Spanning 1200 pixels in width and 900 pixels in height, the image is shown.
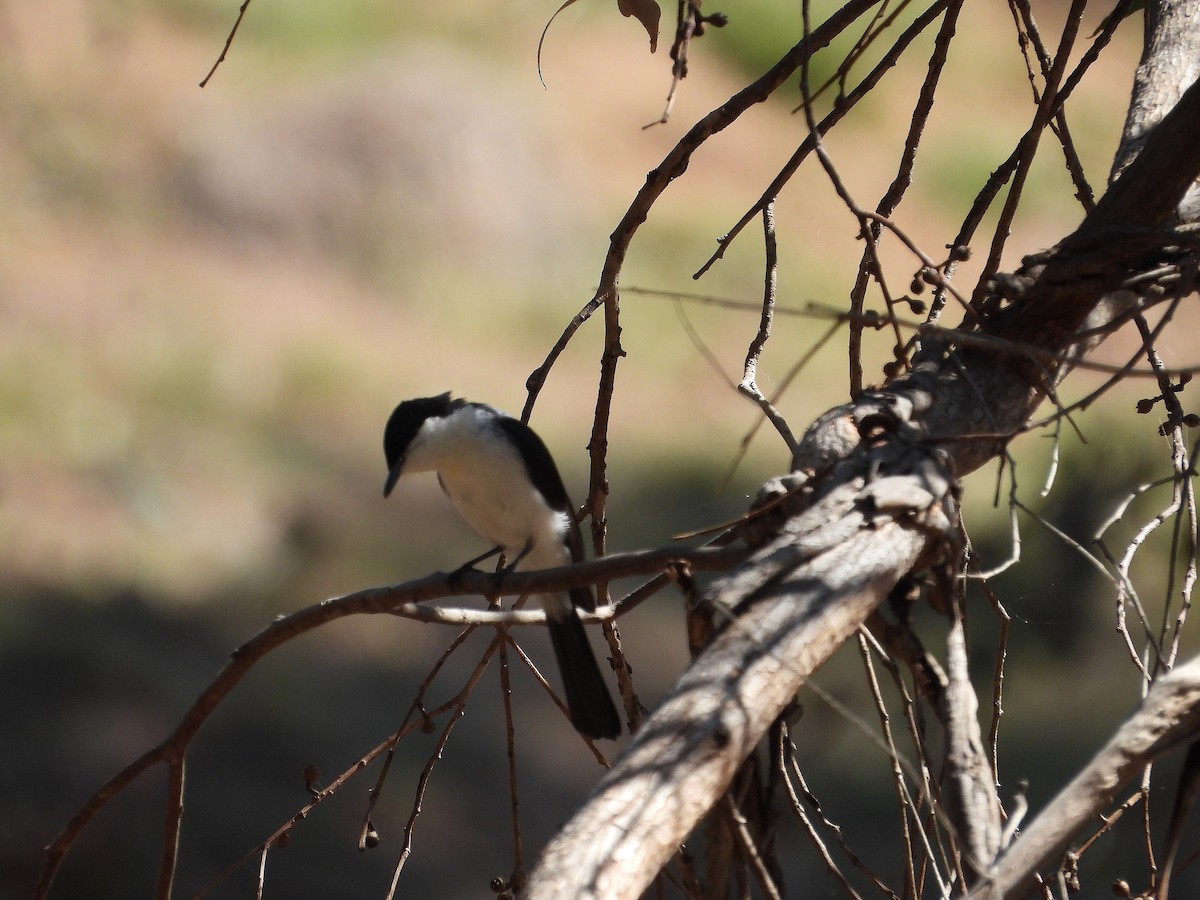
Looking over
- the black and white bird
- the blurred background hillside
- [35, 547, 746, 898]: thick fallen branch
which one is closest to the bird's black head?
the black and white bird

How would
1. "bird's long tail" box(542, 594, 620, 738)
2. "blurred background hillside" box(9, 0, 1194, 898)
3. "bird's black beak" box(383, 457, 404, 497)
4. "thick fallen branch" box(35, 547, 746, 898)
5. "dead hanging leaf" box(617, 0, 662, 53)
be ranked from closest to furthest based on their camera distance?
"thick fallen branch" box(35, 547, 746, 898)
"dead hanging leaf" box(617, 0, 662, 53)
"bird's long tail" box(542, 594, 620, 738)
"bird's black beak" box(383, 457, 404, 497)
"blurred background hillside" box(9, 0, 1194, 898)

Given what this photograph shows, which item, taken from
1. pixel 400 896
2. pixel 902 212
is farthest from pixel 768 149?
pixel 400 896

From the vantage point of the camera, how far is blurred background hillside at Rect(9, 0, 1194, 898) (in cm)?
584

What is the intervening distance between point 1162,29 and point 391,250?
6.54 meters

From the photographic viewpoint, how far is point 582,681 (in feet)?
10.1

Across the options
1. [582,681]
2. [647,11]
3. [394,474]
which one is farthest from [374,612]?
[394,474]

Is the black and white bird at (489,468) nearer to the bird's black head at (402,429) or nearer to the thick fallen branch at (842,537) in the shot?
the bird's black head at (402,429)

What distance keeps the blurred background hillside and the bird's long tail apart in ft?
8.09

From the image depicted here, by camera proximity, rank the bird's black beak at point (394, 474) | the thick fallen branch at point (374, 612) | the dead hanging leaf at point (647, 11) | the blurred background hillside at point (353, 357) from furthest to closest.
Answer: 1. the blurred background hillside at point (353, 357)
2. the bird's black beak at point (394, 474)
3. the dead hanging leaf at point (647, 11)
4. the thick fallen branch at point (374, 612)

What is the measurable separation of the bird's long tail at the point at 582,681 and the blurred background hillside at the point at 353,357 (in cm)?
247

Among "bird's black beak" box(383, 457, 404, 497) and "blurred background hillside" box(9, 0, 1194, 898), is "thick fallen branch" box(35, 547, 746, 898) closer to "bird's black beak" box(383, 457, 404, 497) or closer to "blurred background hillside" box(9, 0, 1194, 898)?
"bird's black beak" box(383, 457, 404, 497)

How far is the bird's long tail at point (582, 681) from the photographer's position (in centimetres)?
296

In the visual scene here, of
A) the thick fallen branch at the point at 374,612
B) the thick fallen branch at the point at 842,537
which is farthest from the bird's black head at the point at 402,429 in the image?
the thick fallen branch at the point at 842,537

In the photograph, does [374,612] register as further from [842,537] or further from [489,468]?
[489,468]
